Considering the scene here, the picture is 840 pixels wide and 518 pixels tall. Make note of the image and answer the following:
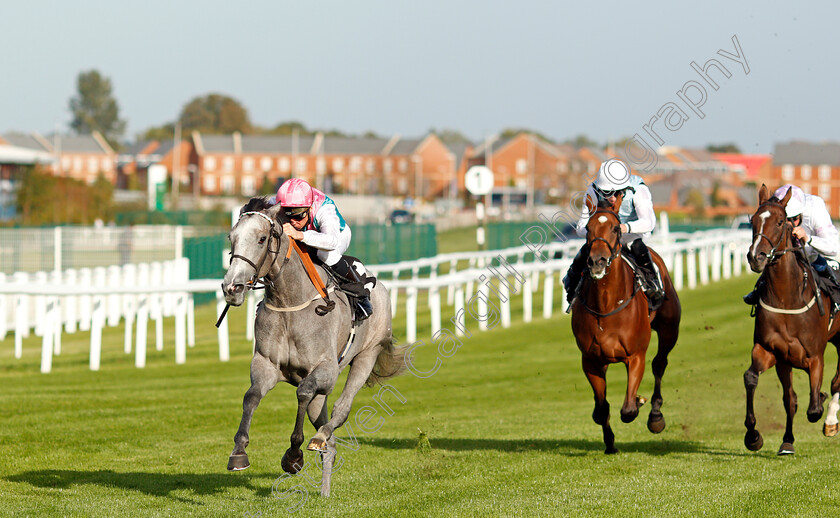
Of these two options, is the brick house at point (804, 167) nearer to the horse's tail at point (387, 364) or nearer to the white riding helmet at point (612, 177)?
the white riding helmet at point (612, 177)

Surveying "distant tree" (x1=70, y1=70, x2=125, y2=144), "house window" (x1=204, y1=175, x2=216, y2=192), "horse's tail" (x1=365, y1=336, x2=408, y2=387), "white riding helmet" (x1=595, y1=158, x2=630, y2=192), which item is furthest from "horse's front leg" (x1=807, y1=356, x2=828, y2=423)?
"distant tree" (x1=70, y1=70, x2=125, y2=144)

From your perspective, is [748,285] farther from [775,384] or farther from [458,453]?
[458,453]

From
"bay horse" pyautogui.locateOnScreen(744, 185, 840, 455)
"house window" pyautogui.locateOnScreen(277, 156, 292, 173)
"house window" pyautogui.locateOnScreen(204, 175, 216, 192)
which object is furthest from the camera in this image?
"house window" pyautogui.locateOnScreen(277, 156, 292, 173)

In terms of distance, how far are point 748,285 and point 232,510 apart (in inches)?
780

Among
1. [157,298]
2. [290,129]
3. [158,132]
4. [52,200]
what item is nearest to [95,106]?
[158,132]

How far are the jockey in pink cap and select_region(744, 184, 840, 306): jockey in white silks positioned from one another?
295cm

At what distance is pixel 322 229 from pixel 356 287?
1.82 ft

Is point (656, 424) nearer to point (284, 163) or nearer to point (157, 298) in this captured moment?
point (157, 298)

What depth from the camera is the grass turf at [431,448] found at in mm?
6602

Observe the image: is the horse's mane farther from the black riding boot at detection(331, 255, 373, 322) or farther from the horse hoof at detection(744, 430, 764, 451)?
the horse hoof at detection(744, 430, 764, 451)

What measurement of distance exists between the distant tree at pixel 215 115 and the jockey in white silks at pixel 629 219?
11722cm

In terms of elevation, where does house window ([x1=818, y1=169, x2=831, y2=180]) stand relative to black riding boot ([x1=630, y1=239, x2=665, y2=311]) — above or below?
above

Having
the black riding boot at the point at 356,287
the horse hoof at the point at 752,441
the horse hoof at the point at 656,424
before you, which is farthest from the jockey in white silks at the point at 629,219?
the black riding boot at the point at 356,287

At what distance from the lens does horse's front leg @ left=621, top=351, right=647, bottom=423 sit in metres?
7.88
